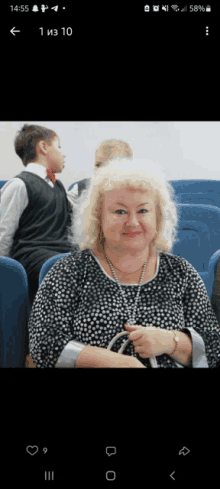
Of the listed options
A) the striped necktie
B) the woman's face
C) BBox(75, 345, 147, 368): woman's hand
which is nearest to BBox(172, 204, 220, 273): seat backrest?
the striped necktie

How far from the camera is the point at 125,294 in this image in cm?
67

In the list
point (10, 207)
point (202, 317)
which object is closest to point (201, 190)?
point (10, 207)

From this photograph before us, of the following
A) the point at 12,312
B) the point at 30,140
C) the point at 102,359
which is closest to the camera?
the point at 102,359

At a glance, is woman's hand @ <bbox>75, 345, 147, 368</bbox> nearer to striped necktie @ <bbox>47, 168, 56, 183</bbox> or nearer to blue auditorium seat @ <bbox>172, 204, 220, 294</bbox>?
blue auditorium seat @ <bbox>172, 204, 220, 294</bbox>

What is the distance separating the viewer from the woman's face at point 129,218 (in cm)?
65

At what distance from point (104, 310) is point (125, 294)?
50 mm

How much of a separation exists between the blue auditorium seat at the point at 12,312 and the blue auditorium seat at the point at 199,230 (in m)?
0.59

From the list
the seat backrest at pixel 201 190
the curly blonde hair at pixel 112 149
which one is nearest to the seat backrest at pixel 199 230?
the curly blonde hair at pixel 112 149

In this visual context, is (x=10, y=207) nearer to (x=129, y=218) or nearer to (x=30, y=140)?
(x=30, y=140)
